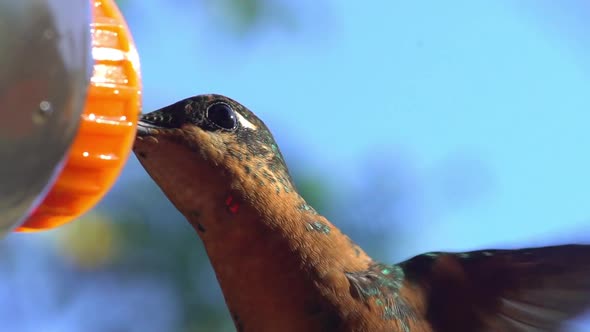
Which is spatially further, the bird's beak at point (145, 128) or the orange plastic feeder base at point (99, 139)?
the bird's beak at point (145, 128)

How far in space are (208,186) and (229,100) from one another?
0.30 m

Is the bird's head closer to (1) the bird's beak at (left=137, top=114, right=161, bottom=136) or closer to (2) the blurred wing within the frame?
(1) the bird's beak at (left=137, top=114, right=161, bottom=136)

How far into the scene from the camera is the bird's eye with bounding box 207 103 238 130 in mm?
2469

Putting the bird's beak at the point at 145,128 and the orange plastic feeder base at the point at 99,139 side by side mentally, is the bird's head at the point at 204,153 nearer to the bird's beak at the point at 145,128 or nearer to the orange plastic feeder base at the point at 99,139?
the bird's beak at the point at 145,128

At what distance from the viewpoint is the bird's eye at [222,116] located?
247 cm

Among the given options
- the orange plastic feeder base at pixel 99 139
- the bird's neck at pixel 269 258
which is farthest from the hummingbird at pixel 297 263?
the orange plastic feeder base at pixel 99 139

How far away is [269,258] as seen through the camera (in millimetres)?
2357

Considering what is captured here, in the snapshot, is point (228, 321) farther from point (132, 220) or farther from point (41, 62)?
point (41, 62)

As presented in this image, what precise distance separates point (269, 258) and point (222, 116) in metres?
0.39

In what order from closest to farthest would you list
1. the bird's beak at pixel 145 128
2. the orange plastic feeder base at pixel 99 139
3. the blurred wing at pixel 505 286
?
the orange plastic feeder base at pixel 99 139 < the bird's beak at pixel 145 128 < the blurred wing at pixel 505 286

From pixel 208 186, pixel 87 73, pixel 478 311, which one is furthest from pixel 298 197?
pixel 87 73

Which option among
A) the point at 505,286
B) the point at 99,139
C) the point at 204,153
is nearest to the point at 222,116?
the point at 204,153

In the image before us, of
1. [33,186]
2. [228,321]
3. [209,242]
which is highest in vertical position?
[33,186]

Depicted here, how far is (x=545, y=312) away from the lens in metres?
2.65
